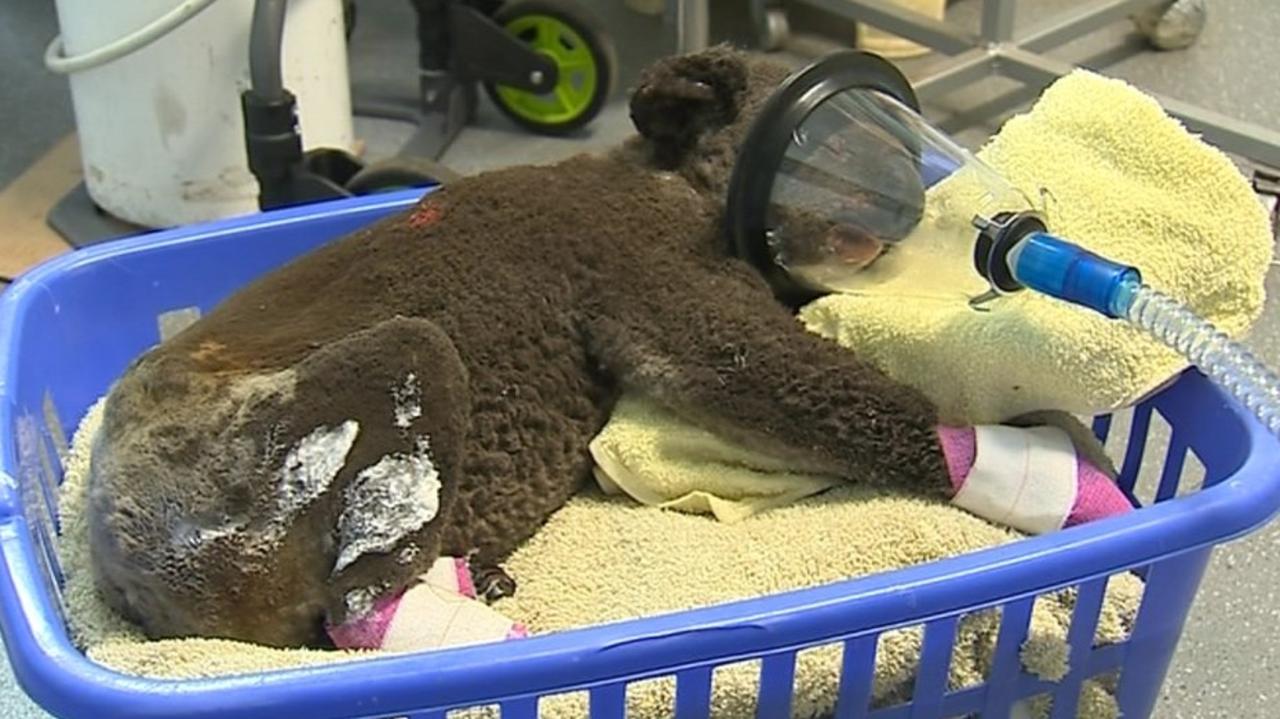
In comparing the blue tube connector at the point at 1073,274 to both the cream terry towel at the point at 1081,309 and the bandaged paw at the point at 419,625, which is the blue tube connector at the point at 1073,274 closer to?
the cream terry towel at the point at 1081,309

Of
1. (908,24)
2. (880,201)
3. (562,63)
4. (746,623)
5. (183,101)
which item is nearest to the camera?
(746,623)

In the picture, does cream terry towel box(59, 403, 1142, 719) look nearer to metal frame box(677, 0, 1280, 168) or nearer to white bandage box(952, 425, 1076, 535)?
white bandage box(952, 425, 1076, 535)

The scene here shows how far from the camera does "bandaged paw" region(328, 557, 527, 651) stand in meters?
0.66

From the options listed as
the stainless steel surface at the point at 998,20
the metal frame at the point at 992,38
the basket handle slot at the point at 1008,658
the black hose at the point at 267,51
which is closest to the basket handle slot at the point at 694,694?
the basket handle slot at the point at 1008,658

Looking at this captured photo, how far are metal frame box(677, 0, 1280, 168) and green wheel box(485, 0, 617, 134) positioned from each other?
84 millimetres

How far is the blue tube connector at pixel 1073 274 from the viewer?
65 centimetres

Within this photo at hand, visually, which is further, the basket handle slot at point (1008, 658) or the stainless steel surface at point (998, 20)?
the stainless steel surface at point (998, 20)

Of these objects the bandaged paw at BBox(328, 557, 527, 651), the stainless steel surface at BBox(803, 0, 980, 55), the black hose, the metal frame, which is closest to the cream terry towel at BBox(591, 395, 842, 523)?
the bandaged paw at BBox(328, 557, 527, 651)

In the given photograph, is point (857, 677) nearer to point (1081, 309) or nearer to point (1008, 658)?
point (1008, 658)

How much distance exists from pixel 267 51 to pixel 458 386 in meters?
0.55

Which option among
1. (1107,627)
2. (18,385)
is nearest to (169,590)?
(18,385)

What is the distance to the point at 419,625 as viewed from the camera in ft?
2.19

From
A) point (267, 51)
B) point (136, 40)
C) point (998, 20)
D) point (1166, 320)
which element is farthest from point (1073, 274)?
point (998, 20)

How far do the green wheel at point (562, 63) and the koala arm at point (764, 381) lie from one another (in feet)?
2.47
